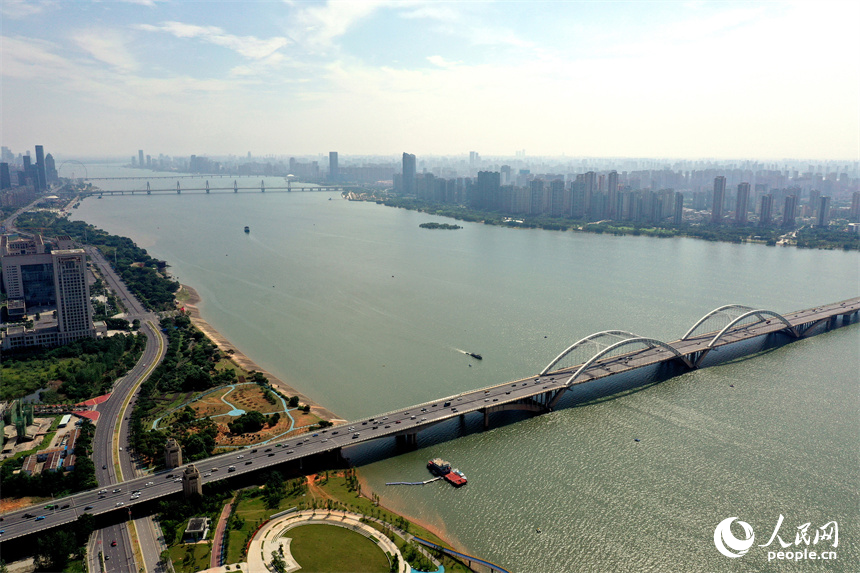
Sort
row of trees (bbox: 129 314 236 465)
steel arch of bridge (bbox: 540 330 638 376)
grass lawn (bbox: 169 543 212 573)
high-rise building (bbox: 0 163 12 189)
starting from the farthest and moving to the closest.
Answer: high-rise building (bbox: 0 163 12 189)
steel arch of bridge (bbox: 540 330 638 376)
row of trees (bbox: 129 314 236 465)
grass lawn (bbox: 169 543 212 573)

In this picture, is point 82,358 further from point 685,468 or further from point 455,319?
point 685,468

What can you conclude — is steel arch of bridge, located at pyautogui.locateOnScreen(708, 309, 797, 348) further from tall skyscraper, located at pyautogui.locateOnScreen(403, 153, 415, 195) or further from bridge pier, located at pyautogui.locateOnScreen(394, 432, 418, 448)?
tall skyscraper, located at pyautogui.locateOnScreen(403, 153, 415, 195)

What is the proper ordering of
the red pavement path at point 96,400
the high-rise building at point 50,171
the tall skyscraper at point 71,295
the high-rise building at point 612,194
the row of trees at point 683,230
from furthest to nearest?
1. the high-rise building at point 50,171
2. the high-rise building at point 612,194
3. the row of trees at point 683,230
4. the tall skyscraper at point 71,295
5. the red pavement path at point 96,400

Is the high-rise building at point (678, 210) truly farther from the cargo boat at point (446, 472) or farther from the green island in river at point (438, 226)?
the cargo boat at point (446, 472)

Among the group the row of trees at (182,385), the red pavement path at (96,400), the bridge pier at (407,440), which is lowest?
the bridge pier at (407,440)

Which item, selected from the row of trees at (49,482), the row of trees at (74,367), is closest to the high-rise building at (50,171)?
the row of trees at (74,367)

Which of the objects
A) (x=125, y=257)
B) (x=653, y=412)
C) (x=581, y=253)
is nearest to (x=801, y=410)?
(x=653, y=412)
